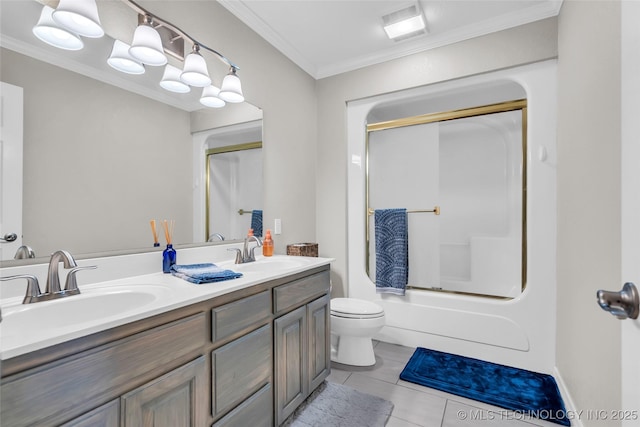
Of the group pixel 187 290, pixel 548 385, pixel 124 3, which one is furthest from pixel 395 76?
pixel 548 385

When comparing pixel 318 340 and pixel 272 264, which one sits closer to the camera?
pixel 318 340

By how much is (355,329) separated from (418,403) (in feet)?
1.91

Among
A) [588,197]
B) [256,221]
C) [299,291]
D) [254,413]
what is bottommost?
[254,413]

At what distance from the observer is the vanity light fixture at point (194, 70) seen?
165cm

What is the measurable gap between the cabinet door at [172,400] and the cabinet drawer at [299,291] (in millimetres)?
490

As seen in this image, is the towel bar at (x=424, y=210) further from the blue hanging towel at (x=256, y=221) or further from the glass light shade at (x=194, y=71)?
the glass light shade at (x=194, y=71)

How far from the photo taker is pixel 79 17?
124 cm

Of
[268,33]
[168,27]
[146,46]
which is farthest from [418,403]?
[268,33]

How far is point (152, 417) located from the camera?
96cm

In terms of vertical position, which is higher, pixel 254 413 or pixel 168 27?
pixel 168 27

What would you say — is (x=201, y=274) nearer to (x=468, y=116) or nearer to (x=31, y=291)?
(x=31, y=291)

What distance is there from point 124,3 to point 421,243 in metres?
2.74

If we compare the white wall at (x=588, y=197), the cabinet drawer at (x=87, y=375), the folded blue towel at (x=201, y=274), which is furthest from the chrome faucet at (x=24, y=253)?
the white wall at (x=588, y=197)

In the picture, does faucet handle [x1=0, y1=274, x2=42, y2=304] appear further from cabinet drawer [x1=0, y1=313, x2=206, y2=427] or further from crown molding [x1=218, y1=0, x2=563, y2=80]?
crown molding [x1=218, y1=0, x2=563, y2=80]
